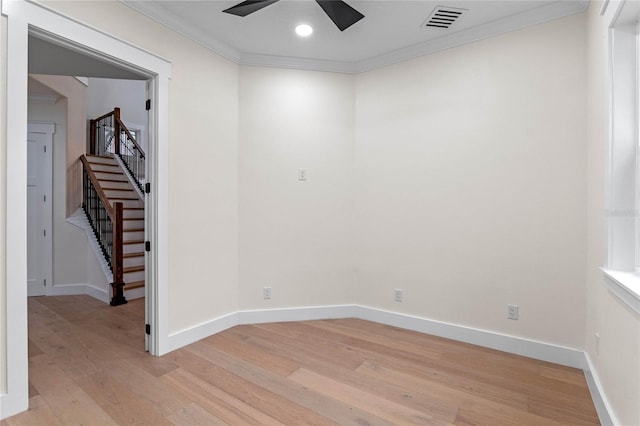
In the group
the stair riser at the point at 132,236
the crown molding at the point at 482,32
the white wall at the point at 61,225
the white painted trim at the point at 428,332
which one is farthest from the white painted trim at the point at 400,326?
the white wall at the point at 61,225

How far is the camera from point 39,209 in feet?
15.2

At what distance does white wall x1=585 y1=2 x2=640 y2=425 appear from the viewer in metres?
1.44

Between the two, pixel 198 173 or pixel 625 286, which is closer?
pixel 625 286

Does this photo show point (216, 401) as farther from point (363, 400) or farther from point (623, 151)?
point (623, 151)

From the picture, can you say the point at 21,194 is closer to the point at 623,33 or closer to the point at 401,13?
the point at 401,13

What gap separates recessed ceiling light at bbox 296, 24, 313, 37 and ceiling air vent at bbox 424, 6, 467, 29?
39.3 inches

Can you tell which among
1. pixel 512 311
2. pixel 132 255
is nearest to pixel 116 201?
pixel 132 255

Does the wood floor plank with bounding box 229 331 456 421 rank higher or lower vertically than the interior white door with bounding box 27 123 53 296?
lower

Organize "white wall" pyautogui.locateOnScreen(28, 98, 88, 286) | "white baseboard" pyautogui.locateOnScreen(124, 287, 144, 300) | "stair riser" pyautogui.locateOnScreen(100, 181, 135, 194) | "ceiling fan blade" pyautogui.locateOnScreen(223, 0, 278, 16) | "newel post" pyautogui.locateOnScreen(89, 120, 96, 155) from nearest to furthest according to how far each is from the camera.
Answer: "ceiling fan blade" pyautogui.locateOnScreen(223, 0, 278, 16) < "white baseboard" pyautogui.locateOnScreen(124, 287, 144, 300) < "white wall" pyautogui.locateOnScreen(28, 98, 88, 286) < "stair riser" pyautogui.locateOnScreen(100, 181, 135, 194) < "newel post" pyautogui.locateOnScreen(89, 120, 96, 155)

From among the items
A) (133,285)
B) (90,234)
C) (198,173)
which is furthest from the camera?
(90,234)

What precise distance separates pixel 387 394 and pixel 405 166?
205cm

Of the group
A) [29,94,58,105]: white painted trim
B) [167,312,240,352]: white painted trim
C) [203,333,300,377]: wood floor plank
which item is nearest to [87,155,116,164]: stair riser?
[29,94,58,105]: white painted trim

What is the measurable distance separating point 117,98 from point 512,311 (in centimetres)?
918

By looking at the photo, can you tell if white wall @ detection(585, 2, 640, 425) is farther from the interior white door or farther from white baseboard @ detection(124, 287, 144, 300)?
the interior white door
